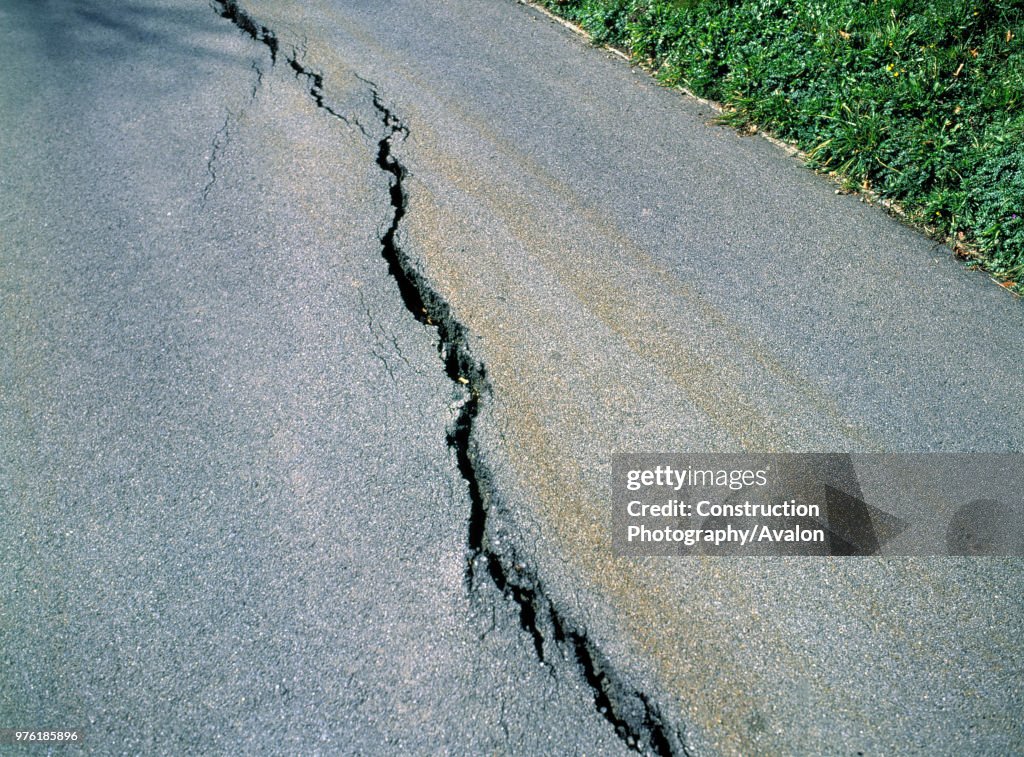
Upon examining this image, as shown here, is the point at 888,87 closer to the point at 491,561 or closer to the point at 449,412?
the point at 449,412

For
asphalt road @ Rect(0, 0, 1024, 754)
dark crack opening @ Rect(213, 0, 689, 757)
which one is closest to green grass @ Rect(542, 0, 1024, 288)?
asphalt road @ Rect(0, 0, 1024, 754)

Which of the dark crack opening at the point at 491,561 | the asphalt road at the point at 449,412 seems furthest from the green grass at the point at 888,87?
the dark crack opening at the point at 491,561

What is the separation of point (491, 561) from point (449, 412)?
0.76m

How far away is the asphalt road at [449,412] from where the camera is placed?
2250 mm

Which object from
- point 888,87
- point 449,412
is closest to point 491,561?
point 449,412

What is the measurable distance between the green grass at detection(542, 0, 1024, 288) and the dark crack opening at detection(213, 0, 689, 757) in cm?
270

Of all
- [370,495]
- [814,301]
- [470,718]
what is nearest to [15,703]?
[370,495]

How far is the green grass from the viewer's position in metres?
4.00

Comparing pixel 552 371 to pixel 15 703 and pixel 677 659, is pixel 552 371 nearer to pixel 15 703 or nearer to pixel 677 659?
pixel 677 659

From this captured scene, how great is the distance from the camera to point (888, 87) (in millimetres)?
4559

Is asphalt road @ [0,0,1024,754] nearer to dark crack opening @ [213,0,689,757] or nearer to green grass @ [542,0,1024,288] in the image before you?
dark crack opening @ [213,0,689,757]

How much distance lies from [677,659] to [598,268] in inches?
85.0

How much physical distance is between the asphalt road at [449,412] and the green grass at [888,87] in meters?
0.24

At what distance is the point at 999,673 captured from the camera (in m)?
2.29
